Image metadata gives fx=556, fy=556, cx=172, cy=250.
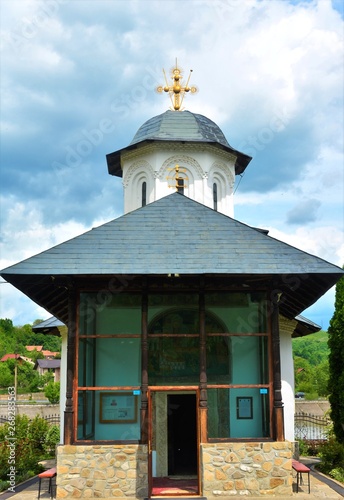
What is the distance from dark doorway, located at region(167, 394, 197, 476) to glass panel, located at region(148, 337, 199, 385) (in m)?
0.72

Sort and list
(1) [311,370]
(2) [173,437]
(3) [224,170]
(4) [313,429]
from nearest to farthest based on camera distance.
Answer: (2) [173,437]
(3) [224,170]
(4) [313,429]
(1) [311,370]

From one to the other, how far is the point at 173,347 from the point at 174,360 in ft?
0.83

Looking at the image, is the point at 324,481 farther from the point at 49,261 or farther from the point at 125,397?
the point at 49,261

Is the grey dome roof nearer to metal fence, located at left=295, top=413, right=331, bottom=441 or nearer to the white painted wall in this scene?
the white painted wall

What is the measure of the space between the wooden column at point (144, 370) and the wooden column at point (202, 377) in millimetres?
947

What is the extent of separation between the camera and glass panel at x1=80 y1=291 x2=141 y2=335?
34.6ft

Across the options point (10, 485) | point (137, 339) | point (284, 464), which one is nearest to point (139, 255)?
point (137, 339)

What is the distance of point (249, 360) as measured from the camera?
34.9 feet

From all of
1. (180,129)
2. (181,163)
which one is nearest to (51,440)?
(181,163)

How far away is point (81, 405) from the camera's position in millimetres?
10148

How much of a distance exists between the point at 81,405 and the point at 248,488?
3.26 meters

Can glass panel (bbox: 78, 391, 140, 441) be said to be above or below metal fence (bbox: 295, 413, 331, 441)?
above

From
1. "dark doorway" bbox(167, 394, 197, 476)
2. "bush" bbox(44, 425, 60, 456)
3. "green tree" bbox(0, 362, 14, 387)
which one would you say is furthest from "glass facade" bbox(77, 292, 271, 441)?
"green tree" bbox(0, 362, 14, 387)

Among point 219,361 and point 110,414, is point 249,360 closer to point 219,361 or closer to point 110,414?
point 219,361
